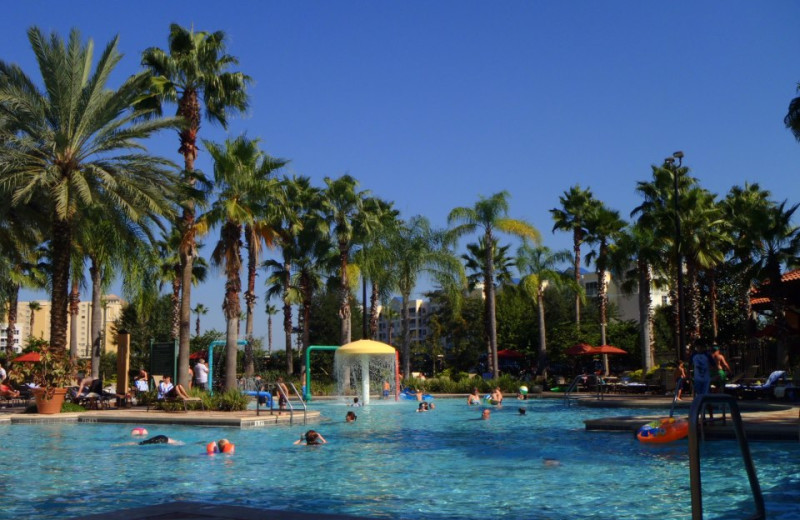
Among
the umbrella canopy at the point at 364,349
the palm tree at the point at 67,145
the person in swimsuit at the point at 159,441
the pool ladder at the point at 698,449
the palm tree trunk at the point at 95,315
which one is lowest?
the person in swimsuit at the point at 159,441

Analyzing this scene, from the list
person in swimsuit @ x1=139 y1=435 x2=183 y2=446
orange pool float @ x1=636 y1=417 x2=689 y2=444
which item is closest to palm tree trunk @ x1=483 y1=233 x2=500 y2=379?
orange pool float @ x1=636 y1=417 x2=689 y2=444

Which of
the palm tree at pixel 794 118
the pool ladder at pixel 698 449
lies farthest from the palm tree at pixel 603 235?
the pool ladder at pixel 698 449

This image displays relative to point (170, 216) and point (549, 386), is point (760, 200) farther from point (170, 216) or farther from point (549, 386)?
point (170, 216)

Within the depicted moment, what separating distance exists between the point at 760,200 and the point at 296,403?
3007 centimetres

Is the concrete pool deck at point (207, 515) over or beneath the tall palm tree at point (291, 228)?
beneath

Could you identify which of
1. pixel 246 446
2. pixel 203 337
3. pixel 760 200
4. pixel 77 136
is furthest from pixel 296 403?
pixel 760 200

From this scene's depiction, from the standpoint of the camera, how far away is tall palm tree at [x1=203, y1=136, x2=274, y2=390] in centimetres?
2647

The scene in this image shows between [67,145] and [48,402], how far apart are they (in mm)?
7380

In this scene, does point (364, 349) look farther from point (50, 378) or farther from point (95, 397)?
point (50, 378)

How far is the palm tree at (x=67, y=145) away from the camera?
21.4 m

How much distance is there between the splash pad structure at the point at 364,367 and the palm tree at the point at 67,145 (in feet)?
42.1

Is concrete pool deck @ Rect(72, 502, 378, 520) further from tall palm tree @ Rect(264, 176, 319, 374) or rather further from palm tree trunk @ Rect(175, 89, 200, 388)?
tall palm tree @ Rect(264, 176, 319, 374)

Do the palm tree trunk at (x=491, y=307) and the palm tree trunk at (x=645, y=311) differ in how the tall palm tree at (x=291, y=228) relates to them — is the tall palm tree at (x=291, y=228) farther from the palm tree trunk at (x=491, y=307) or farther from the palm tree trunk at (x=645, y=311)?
the palm tree trunk at (x=645, y=311)

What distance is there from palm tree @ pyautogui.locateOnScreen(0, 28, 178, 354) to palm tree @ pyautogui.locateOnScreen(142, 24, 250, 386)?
9.68 ft
